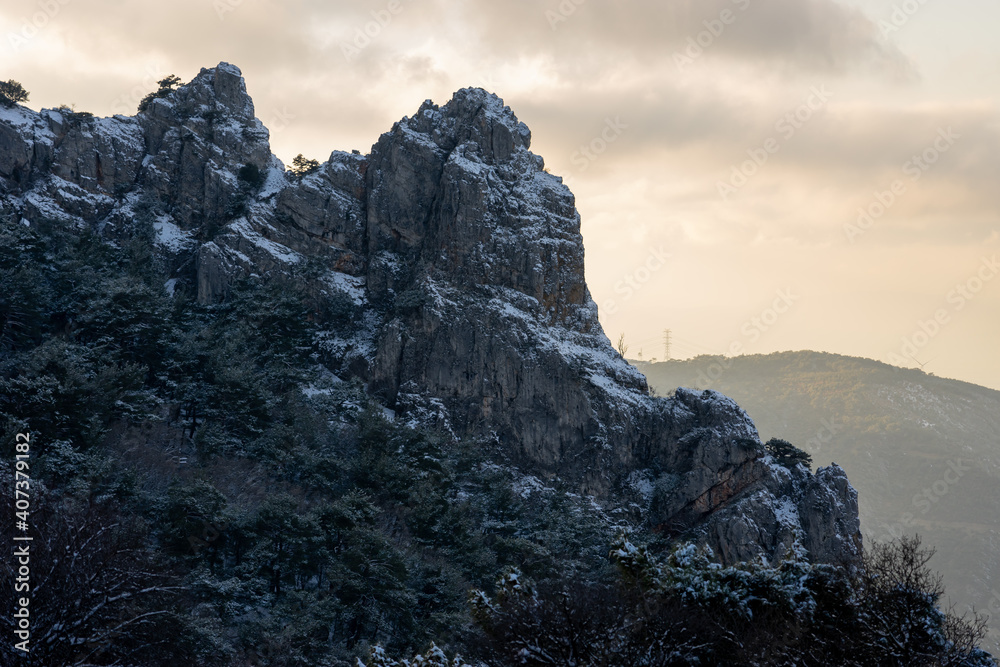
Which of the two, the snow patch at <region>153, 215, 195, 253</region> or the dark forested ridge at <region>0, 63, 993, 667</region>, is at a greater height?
the snow patch at <region>153, 215, 195, 253</region>

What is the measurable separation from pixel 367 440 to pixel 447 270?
1964 centimetres

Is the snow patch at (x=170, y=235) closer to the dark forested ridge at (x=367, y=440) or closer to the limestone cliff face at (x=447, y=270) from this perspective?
the limestone cliff face at (x=447, y=270)

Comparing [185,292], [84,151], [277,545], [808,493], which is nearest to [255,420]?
[277,545]

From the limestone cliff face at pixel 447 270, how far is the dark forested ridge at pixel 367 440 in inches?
9.5

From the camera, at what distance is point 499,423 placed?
66500 millimetres

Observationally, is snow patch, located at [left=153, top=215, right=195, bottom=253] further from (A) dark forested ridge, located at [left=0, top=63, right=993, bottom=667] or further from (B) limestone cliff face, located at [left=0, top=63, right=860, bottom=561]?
(A) dark forested ridge, located at [left=0, top=63, right=993, bottom=667]

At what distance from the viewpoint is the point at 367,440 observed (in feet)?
189

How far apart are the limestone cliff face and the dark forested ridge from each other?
243 mm

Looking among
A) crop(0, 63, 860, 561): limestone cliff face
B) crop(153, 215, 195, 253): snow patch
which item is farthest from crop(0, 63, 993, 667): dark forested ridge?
crop(153, 215, 195, 253): snow patch

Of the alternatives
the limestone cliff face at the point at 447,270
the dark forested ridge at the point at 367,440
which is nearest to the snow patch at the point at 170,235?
the limestone cliff face at the point at 447,270

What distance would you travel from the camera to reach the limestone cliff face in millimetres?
63531

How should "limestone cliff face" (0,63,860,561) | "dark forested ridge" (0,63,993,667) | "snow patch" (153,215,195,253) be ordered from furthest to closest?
"snow patch" (153,215,195,253)
"limestone cliff face" (0,63,860,561)
"dark forested ridge" (0,63,993,667)

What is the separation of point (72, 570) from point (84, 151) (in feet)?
208

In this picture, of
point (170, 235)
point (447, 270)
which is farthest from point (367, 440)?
point (170, 235)
